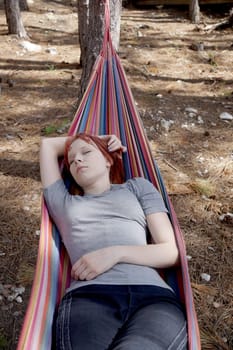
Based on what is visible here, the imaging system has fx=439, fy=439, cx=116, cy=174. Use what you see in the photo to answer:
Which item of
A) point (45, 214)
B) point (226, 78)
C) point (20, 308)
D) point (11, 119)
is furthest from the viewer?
point (226, 78)

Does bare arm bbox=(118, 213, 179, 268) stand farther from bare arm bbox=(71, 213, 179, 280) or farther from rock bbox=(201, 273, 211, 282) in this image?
rock bbox=(201, 273, 211, 282)

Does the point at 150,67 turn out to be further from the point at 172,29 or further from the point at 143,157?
the point at 143,157

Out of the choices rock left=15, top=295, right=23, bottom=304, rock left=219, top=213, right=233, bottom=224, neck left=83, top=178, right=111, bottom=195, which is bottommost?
rock left=15, top=295, right=23, bottom=304

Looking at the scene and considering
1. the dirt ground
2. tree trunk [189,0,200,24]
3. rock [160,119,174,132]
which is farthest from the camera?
tree trunk [189,0,200,24]

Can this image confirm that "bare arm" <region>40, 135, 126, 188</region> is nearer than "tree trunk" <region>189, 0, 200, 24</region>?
Yes

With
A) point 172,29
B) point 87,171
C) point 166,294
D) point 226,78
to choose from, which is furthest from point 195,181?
point 172,29

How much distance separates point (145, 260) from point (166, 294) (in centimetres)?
13

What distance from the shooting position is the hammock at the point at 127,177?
1215mm

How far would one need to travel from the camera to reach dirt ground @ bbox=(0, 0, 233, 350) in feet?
6.10

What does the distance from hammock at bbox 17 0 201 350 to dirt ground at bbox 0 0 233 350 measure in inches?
14.8

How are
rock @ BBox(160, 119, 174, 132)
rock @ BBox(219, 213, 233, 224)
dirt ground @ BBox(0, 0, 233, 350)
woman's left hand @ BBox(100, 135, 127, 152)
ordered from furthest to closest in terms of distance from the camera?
1. rock @ BBox(160, 119, 174, 132)
2. rock @ BBox(219, 213, 233, 224)
3. dirt ground @ BBox(0, 0, 233, 350)
4. woman's left hand @ BBox(100, 135, 127, 152)

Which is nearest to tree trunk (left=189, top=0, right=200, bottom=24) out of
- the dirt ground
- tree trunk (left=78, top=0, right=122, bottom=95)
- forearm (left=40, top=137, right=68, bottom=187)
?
the dirt ground

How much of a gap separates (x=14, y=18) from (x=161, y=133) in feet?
10.1

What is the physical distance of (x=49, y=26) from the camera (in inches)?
256
